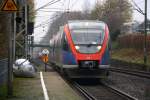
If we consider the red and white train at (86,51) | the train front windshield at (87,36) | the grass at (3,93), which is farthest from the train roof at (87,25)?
the grass at (3,93)

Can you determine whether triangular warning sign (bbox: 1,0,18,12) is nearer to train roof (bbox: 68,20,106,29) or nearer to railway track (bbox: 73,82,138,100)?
railway track (bbox: 73,82,138,100)

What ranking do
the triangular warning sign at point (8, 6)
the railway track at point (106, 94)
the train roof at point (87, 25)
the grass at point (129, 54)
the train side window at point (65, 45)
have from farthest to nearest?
the grass at point (129, 54)
the train roof at point (87, 25)
the train side window at point (65, 45)
the railway track at point (106, 94)
the triangular warning sign at point (8, 6)

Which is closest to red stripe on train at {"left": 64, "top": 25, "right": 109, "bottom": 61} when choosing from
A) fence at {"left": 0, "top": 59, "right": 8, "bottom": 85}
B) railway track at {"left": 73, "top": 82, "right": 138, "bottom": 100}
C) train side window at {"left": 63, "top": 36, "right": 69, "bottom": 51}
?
train side window at {"left": 63, "top": 36, "right": 69, "bottom": 51}

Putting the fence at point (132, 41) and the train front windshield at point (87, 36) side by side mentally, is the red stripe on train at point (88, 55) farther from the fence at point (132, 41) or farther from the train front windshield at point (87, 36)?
the fence at point (132, 41)

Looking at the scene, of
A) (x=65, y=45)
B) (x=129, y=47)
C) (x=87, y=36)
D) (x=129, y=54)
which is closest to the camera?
(x=87, y=36)

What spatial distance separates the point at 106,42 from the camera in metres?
28.5

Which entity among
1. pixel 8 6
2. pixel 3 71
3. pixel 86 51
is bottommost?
pixel 3 71

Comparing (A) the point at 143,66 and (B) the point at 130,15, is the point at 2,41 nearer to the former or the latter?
(A) the point at 143,66

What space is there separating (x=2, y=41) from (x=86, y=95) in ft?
16.5

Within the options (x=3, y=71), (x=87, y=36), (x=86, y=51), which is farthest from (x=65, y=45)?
(x=3, y=71)

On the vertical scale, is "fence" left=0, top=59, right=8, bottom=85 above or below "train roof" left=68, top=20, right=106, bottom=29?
below

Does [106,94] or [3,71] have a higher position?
[3,71]

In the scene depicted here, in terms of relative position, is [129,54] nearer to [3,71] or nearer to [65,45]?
[65,45]

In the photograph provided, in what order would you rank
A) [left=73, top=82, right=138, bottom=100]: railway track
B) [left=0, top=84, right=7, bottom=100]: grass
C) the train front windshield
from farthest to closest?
the train front windshield
[left=73, top=82, right=138, bottom=100]: railway track
[left=0, top=84, right=7, bottom=100]: grass
